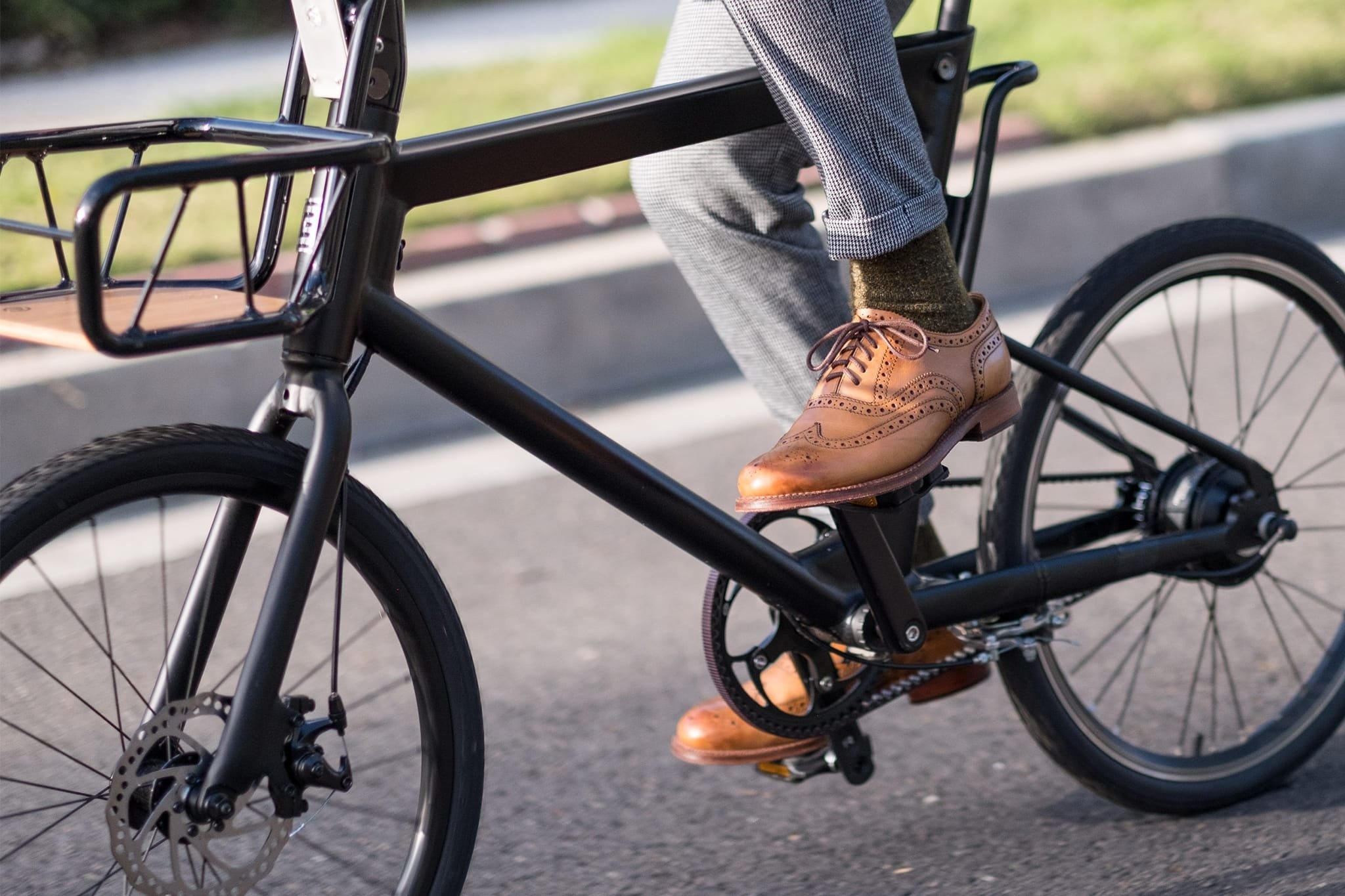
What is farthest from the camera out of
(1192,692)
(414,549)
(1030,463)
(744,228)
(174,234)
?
(1192,692)

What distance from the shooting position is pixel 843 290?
2037mm

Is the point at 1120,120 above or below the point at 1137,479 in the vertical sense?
above

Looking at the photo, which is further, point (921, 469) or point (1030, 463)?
point (1030, 463)

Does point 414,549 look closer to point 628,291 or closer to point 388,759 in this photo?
point 388,759

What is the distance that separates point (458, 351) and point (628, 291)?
2.98m

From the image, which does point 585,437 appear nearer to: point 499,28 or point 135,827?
point 135,827

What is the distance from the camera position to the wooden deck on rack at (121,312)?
132cm

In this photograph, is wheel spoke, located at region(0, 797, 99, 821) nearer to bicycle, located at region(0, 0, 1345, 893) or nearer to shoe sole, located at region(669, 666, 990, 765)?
bicycle, located at region(0, 0, 1345, 893)

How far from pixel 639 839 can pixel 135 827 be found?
936 mm

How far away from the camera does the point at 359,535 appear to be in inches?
61.4

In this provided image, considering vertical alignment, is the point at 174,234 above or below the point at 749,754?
above

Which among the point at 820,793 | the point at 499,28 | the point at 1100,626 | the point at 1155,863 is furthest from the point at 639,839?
the point at 499,28

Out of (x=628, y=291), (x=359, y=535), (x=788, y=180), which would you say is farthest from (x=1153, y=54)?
(x=359, y=535)

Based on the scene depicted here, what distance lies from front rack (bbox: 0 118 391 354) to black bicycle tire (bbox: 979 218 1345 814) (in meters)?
1.01
